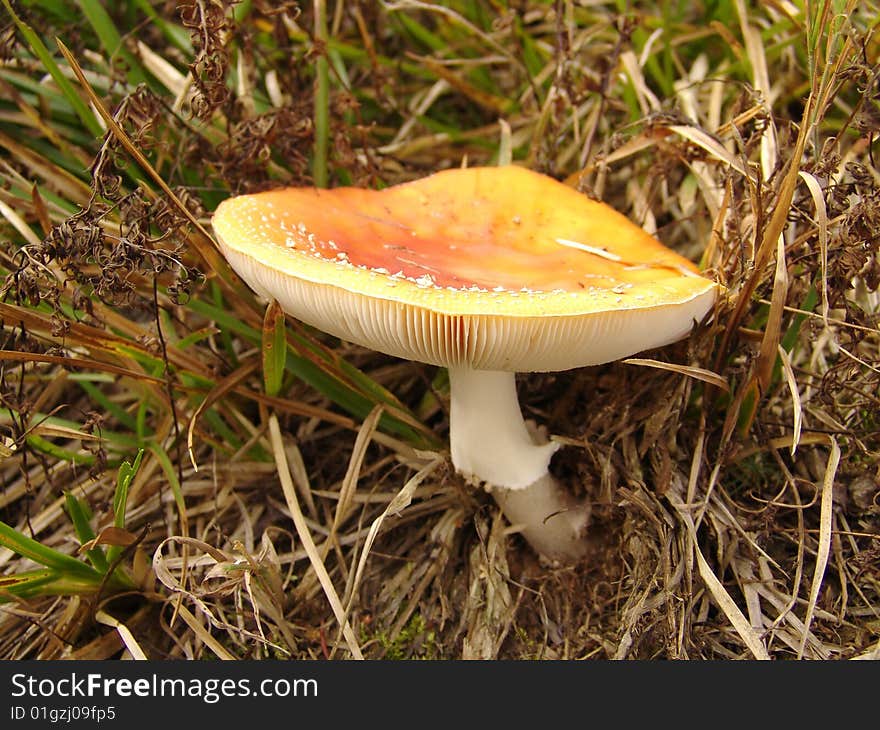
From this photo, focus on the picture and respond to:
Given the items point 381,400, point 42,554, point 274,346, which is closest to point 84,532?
point 42,554

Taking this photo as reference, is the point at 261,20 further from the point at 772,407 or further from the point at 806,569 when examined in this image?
the point at 806,569

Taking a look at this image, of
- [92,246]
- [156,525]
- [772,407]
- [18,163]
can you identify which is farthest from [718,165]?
[18,163]

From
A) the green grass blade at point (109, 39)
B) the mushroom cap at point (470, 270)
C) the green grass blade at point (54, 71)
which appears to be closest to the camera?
the mushroom cap at point (470, 270)

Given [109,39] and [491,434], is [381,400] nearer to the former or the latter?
[491,434]

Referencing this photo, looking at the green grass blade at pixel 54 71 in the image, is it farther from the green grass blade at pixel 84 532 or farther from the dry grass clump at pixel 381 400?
the green grass blade at pixel 84 532

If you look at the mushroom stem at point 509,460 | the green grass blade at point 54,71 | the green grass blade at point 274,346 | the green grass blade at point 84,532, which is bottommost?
the mushroom stem at point 509,460

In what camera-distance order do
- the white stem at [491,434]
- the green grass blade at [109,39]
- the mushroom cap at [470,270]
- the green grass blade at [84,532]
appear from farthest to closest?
the green grass blade at [109,39] → the white stem at [491,434] → the green grass blade at [84,532] → the mushroom cap at [470,270]

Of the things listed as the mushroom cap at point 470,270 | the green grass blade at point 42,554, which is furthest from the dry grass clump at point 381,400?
the mushroom cap at point 470,270

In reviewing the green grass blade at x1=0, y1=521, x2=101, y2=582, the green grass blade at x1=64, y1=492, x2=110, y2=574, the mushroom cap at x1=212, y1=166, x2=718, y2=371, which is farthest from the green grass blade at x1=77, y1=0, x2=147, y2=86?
the green grass blade at x1=0, y1=521, x2=101, y2=582
